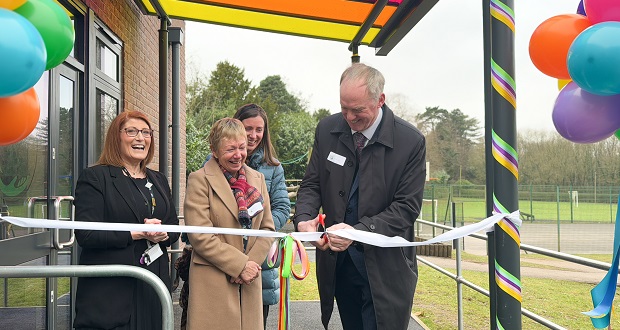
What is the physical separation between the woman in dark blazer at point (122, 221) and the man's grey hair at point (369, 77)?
3.82 feet

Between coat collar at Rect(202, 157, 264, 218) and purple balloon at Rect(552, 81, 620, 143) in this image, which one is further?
coat collar at Rect(202, 157, 264, 218)

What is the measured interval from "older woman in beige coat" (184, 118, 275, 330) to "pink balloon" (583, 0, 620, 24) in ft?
5.81

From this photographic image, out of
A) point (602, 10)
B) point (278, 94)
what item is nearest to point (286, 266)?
point (602, 10)

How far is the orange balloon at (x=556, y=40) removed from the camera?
7.42 feet

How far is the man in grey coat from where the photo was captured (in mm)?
2758

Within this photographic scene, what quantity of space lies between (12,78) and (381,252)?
173cm

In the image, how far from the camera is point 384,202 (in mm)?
2842

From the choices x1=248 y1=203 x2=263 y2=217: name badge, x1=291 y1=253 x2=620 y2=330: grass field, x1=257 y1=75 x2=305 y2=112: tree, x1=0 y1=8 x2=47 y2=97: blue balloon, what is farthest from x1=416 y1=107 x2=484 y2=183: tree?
x1=0 y1=8 x2=47 y2=97: blue balloon

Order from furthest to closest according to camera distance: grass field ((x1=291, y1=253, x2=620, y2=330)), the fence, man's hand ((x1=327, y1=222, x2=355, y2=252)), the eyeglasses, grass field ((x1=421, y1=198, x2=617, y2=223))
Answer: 1. grass field ((x1=421, y1=198, x2=617, y2=223))
2. the fence
3. grass field ((x1=291, y1=253, x2=620, y2=330))
4. the eyeglasses
5. man's hand ((x1=327, y1=222, x2=355, y2=252))

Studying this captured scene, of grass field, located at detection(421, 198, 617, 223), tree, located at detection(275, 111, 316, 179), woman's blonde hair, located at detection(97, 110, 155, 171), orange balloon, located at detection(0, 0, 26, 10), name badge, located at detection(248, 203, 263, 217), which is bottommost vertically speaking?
grass field, located at detection(421, 198, 617, 223)

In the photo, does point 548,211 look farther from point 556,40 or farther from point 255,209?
point 556,40

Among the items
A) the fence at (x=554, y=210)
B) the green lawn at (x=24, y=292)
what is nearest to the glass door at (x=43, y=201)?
the green lawn at (x=24, y=292)

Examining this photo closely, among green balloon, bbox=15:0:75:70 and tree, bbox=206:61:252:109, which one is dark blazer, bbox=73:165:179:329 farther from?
tree, bbox=206:61:252:109

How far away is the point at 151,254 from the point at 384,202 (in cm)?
124
